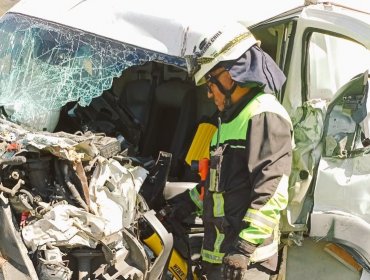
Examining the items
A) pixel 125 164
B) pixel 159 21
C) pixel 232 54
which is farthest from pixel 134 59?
pixel 232 54

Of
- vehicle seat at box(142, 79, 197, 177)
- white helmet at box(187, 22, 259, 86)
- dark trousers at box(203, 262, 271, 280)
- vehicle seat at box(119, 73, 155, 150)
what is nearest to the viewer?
white helmet at box(187, 22, 259, 86)

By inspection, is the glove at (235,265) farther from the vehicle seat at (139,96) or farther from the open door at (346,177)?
the vehicle seat at (139,96)

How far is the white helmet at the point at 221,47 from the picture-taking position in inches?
112

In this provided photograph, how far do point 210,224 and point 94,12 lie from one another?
151 centimetres

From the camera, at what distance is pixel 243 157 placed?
2834mm

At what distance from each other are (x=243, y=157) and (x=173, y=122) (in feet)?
Answer: 4.82

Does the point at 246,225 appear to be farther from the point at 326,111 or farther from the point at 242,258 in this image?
the point at 326,111

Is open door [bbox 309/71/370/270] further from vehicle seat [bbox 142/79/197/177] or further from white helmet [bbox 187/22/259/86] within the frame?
vehicle seat [bbox 142/79/197/177]

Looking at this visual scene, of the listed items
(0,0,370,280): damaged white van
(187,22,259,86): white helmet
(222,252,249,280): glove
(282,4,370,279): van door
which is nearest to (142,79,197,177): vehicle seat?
(0,0,370,280): damaged white van

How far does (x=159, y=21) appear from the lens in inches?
136

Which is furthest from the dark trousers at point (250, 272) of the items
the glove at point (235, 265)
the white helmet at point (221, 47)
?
the white helmet at point (221, 47)

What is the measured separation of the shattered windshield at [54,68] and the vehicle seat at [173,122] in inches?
25.2

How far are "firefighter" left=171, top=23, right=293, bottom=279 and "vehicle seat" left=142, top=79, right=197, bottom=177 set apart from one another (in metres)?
0.97

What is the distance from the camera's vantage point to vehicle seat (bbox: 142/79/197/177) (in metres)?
4.01
